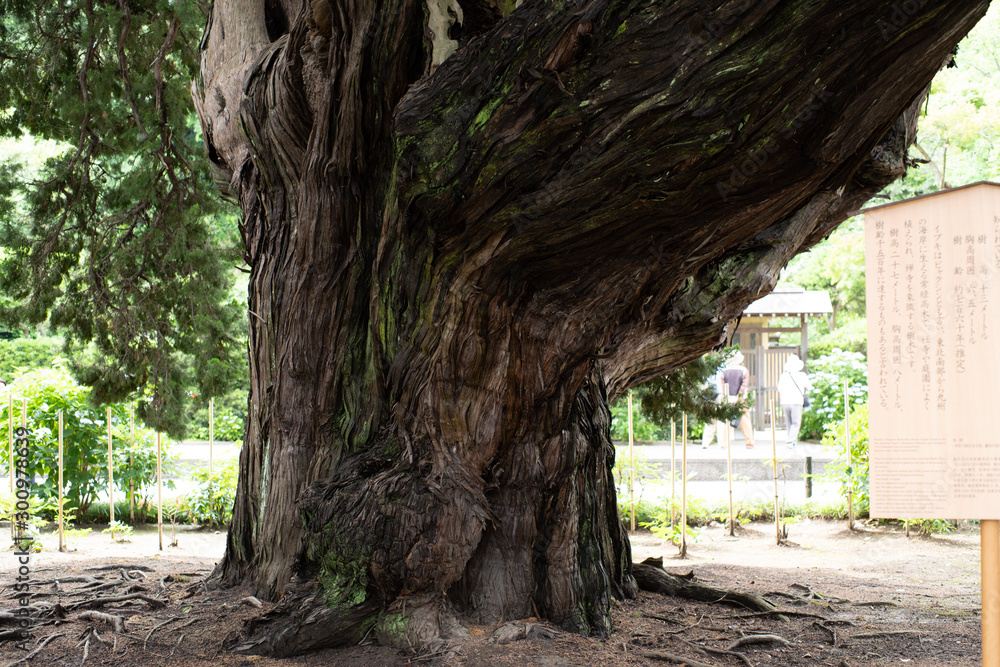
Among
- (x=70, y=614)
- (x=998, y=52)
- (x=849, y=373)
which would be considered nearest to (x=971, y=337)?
(x=70, y=614)

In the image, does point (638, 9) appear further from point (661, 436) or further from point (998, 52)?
point (998, 52)

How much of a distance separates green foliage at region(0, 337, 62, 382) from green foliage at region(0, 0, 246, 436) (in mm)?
11769

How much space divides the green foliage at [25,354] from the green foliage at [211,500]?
35.0 ft

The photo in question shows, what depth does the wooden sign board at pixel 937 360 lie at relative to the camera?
2.83 m

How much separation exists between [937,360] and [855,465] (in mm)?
5339

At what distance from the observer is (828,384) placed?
13562 mm

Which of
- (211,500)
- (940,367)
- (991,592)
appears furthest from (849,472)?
(211,500)

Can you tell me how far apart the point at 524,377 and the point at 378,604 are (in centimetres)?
115

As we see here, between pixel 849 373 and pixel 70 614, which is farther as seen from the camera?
pixel 849 373

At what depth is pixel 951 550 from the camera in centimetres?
682

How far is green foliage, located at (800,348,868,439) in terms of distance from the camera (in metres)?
13.3

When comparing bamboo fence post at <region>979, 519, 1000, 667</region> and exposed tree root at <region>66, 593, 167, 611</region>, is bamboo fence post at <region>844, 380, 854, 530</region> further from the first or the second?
exposed tree root at <region>66, 593, 167, 611</region>

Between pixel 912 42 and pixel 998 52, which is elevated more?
pixel 998 52

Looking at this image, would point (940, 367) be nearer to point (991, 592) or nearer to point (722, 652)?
point (991, 592)
